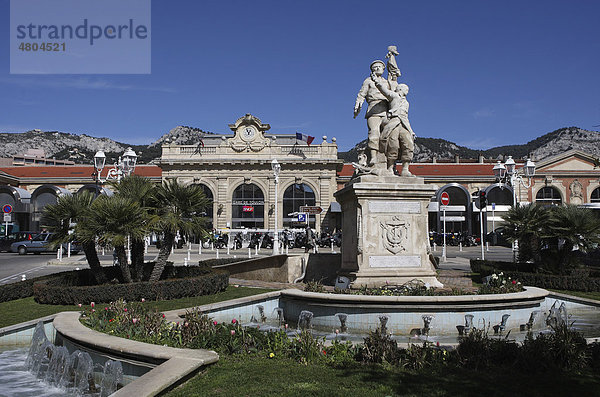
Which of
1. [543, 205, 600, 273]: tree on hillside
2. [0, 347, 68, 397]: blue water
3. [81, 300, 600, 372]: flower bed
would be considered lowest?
[0, 347, 68, 397]: blue water

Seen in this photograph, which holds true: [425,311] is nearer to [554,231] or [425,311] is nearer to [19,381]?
[19,381]

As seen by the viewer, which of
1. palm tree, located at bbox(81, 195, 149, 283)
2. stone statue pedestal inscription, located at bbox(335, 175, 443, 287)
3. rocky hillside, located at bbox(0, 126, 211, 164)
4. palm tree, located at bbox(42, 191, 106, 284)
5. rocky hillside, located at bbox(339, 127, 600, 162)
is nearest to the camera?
stone statue pedestal inscription, located at bbox(335, 175, 443, 287)

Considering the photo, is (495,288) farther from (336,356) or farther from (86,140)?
(86,140)

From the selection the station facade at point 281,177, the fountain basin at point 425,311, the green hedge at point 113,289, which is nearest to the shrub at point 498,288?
the fountain basin at point 425,311

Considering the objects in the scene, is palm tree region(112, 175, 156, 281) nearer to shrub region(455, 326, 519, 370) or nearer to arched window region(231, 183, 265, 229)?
shrub region(455, 326, 519, 370)

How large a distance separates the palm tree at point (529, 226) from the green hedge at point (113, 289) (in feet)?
29.4

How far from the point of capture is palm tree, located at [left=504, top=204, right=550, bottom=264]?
49.5 feet

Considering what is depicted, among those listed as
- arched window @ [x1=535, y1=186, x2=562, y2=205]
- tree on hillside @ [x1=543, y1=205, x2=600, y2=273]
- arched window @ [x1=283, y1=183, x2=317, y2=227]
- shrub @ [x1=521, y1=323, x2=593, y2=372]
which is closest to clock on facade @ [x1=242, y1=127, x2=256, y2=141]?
arched window @ [x1=283, y1=183, x2=317, y2=227]

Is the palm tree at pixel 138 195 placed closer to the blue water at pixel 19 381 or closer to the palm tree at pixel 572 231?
the blue water at pixel 19 381

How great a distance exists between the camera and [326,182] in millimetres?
58156

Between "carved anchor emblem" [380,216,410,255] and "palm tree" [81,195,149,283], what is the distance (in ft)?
18.9

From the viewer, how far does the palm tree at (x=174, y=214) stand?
499 inches

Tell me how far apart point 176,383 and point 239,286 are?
9.19 metres

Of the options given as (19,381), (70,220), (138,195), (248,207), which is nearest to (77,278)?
(70,220)
